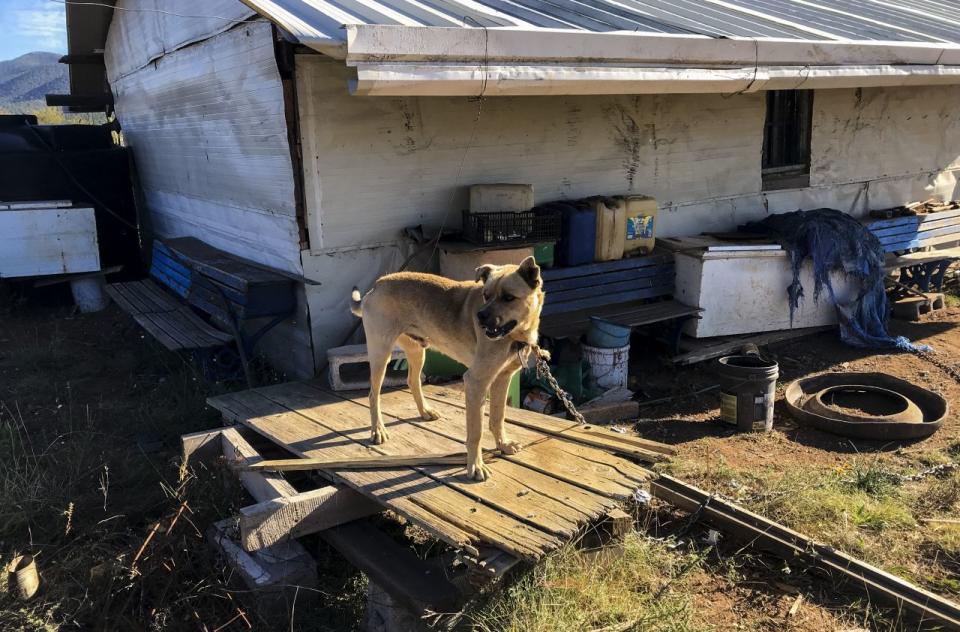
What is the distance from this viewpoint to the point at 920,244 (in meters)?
9.97

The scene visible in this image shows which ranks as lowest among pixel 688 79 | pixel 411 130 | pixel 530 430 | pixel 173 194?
pixel 530 430

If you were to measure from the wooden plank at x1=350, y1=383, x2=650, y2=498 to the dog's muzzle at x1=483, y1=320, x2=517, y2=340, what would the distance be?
3.20 feet

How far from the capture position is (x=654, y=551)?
4.30m

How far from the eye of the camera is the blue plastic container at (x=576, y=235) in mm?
7348

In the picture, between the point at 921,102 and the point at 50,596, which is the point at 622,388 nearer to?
the point at 50,596

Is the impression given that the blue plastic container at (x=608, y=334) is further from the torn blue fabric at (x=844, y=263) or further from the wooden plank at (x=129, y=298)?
the wooden plank at (x=129, y=298)

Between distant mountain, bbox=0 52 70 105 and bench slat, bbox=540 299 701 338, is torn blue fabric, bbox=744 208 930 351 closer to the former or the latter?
bench slat, bbox=540 299 701 338

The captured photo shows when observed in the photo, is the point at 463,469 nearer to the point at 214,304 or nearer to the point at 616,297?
the point at 214,304

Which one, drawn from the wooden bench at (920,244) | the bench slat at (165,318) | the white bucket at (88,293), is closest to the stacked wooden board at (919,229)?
the wooden bench at (920,244)

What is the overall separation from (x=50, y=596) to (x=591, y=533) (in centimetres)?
299

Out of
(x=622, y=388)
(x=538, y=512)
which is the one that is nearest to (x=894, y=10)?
(x=622, y=388)

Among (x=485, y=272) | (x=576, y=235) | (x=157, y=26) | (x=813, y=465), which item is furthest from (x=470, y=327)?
(x=157, y=26)

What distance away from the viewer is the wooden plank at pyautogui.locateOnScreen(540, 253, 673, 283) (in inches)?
285

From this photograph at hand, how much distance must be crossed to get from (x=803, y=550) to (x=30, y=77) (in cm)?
4935
